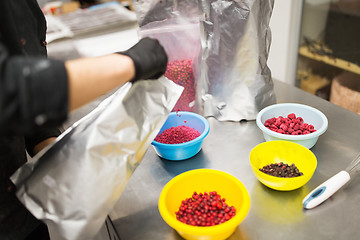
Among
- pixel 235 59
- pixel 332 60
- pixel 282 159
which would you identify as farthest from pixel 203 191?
pixel 332 60

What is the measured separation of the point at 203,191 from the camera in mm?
771

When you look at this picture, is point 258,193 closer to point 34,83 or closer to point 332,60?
point 34,83

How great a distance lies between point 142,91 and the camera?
27.7 inches

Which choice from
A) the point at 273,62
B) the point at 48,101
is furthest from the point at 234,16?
the point at 273,62

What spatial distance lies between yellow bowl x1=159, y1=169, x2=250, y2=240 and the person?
0.26 m

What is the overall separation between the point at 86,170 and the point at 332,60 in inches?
63.0

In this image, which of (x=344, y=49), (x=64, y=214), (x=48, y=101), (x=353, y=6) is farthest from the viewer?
(x=344, y=49)

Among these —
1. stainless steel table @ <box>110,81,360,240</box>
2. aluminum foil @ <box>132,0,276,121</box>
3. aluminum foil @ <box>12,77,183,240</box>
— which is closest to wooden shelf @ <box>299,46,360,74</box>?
stainless steel table @ <box>110,81,360,240</box>

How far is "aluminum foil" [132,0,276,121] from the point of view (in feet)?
3.10

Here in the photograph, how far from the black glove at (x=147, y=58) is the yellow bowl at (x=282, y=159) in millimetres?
337

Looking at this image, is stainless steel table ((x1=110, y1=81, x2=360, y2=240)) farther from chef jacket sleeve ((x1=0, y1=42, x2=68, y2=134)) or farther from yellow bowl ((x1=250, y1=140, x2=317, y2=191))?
chef jacket sleeve ((x1=0, y1=42, x2=68, y2=134))

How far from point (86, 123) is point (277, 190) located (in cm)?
48

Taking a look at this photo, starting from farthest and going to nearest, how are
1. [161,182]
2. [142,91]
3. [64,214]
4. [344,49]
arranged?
[344,49] < [161,182] < [142,91] < [64,214]

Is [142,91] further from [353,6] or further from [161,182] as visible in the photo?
[353,6]
